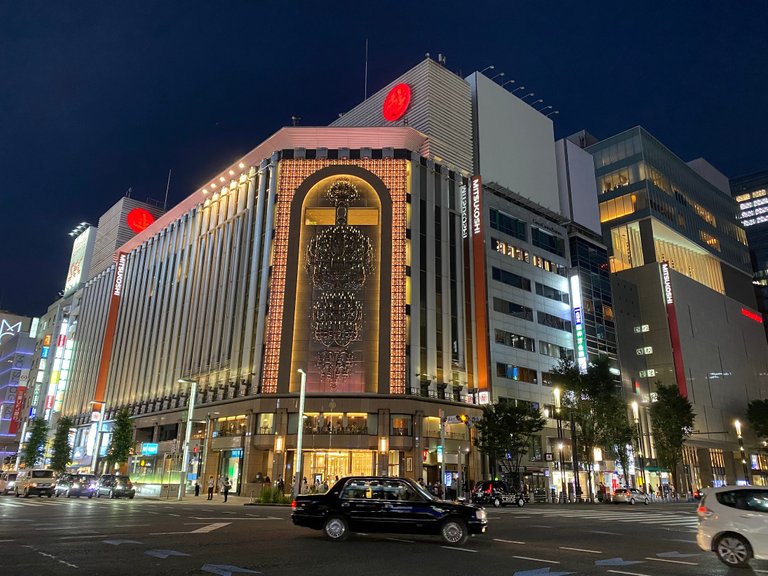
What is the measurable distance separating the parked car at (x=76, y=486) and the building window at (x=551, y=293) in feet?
164

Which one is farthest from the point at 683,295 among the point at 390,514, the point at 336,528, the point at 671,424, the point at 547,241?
the point at 336,528

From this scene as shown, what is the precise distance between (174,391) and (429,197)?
35.7 meters

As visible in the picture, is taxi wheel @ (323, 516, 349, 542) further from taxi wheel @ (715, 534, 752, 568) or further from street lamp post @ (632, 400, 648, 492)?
street lamp post @ (632, 400, 648, 492)

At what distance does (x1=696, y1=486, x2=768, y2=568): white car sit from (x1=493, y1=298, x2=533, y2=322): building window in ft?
161

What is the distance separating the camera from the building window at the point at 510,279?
62.8 m

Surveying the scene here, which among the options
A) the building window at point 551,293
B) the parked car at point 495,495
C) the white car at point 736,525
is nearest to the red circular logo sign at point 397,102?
the building window at point 551,293

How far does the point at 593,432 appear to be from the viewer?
2144 inches

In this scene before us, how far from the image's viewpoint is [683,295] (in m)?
89.1

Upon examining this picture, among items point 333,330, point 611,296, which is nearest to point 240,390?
point 333,330

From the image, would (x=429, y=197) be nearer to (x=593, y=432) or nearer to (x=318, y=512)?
(x=593, y=432)

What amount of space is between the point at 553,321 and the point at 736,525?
187ft

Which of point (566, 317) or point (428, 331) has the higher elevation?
point (566, 317)

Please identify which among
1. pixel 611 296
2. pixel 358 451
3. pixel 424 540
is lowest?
pixel 424 540

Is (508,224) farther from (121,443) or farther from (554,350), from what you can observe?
(121,443)
